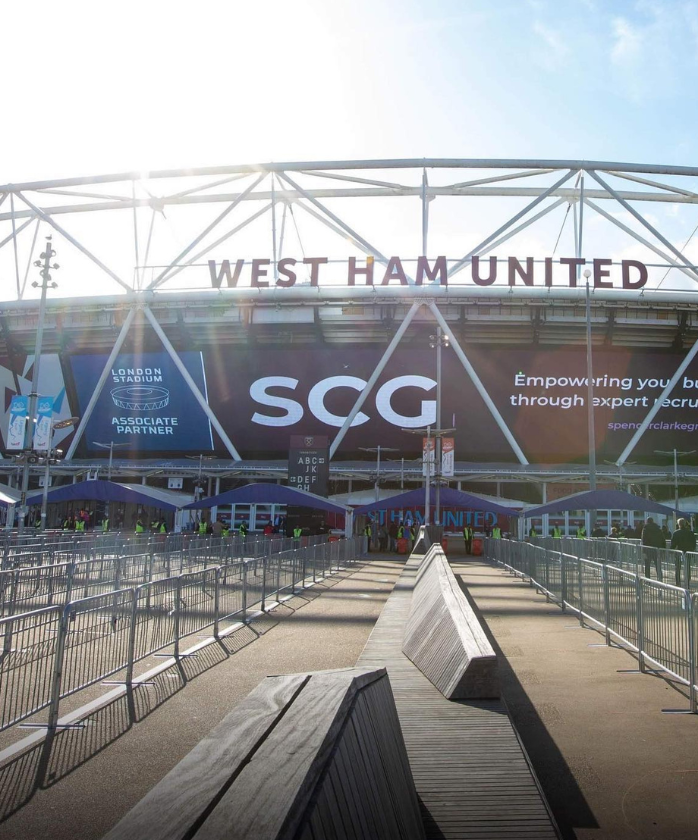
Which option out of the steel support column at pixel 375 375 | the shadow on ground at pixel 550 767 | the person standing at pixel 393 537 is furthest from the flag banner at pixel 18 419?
the shadow on ground at pixel 550 767

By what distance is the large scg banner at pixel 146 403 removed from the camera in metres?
53.5

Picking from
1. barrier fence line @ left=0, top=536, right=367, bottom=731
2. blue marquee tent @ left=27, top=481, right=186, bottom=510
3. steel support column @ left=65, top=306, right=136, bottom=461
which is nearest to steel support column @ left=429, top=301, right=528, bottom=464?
steel support column @ left=65, top=306, right=136, bottom=461

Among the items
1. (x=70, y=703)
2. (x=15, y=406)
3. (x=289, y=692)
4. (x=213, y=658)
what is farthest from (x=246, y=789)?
(x=15, y=406)

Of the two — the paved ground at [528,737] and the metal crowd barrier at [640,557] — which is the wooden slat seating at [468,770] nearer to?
the paved ground at [528,737]

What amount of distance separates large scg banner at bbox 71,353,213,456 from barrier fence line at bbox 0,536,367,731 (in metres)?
40.8

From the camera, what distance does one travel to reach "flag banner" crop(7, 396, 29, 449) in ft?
122

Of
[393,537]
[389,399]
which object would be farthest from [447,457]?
[389,399]

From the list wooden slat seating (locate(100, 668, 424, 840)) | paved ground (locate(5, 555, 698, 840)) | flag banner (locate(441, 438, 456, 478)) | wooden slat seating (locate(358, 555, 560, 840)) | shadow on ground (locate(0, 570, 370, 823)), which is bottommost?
shadow on ground (locate(0, 570, 370, 823))

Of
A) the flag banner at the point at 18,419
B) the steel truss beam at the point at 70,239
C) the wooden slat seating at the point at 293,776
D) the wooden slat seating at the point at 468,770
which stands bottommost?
the wooden slat seating at the point at 468,770

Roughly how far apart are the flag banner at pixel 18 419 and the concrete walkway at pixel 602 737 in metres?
30.9

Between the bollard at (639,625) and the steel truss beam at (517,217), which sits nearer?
the bollard at (639,625)

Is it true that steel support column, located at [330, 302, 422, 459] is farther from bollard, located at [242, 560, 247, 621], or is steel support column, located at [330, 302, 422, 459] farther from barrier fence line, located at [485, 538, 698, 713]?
bollard, located at [242, 560, 247, 621]

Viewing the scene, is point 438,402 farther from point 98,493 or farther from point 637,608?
point 637,608

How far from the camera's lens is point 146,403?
5416 cm
